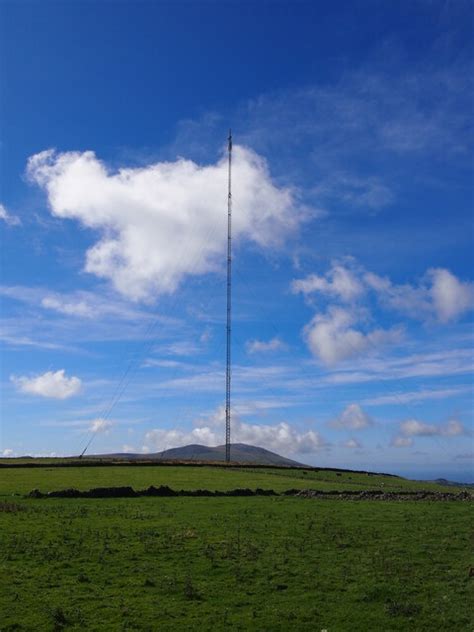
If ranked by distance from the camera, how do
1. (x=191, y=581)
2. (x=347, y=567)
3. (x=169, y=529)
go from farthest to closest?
(x=169, y=529) → (x=347, y=567) → (x=191, y=581)

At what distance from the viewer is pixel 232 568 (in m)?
25.8

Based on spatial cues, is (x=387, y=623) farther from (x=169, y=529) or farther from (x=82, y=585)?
(x=169, y=529)

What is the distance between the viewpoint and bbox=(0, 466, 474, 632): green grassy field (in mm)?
20531

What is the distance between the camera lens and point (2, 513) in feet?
128

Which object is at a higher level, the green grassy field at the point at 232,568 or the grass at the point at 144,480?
the grass at the point at 144,480

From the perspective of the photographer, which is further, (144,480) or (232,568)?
(144,480)

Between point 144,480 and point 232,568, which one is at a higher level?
point 144,480

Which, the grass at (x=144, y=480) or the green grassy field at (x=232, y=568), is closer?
the green grassy field at (x=232, y=568)

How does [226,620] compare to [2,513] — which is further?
[2,513]

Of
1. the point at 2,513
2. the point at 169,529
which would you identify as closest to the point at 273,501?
the point at 169,529

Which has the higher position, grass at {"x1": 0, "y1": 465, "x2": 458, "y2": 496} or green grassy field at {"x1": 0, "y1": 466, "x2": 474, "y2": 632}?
grass at {"x1": 0, "y1": 465, "x2": 458, "y2": 496}

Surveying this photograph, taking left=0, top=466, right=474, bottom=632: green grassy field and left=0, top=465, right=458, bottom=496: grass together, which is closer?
left=0, top=466, right=474, bottom=632: green grassy field

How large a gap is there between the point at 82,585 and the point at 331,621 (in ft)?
32.8

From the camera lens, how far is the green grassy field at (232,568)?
20531 millimetres
